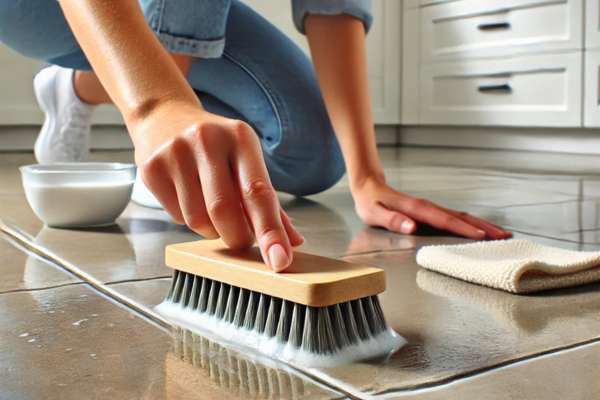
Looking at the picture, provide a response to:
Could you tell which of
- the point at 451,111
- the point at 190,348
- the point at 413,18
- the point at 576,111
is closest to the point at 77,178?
the point at 190,348

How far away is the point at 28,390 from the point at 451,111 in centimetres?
278

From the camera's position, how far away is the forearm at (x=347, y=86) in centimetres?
122

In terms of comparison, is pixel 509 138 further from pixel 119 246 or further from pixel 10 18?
pixel 119 246

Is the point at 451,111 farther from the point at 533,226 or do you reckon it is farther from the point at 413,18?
the point at 533,226

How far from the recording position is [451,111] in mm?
3109

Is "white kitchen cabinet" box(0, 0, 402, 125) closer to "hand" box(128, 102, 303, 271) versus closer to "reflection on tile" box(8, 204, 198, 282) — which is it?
"reflection on tile" box(8, 204, 198, 282)

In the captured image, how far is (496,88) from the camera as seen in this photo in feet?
9.43

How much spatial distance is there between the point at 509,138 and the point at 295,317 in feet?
8.35

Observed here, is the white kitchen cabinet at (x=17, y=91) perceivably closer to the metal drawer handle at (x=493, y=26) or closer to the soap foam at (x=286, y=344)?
the metal drawer handle at (x=493, y=26)

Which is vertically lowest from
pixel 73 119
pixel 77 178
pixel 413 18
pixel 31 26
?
pixel 77 178

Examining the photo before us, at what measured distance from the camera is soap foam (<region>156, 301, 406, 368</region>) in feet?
1.75

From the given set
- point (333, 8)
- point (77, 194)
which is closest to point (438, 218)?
point (333, 8)

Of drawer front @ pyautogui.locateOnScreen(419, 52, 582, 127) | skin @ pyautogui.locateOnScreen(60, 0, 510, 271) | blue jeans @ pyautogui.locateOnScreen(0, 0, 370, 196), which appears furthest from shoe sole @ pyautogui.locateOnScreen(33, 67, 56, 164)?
drawer front @ pyautogui.locateOnScreen(419, 52, 582, 127)

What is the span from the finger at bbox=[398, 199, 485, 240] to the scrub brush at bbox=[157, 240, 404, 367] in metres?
0.49
